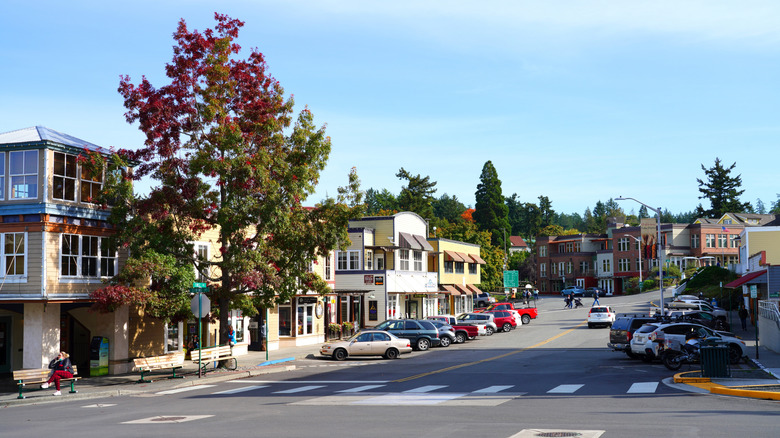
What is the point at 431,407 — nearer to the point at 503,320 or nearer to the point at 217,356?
the point at 217,356

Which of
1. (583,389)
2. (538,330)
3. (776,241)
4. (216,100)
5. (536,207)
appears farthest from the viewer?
(536,207)

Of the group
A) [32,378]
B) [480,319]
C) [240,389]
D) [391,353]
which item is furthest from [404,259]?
[32,378]

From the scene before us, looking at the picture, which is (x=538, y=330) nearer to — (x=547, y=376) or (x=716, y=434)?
(x=547, y=376)

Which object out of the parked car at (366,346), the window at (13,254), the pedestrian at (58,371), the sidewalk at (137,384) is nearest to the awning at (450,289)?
the parked car at (366,346)

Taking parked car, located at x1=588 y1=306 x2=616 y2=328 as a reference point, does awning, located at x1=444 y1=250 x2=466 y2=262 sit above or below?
above

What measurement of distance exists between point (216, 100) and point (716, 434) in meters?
21.1

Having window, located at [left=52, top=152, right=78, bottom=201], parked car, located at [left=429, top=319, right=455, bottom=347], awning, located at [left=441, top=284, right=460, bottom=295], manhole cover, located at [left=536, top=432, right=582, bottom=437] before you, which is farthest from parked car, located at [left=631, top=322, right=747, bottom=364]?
awning, located at [left=441, top=284, right=460, bottom=295]

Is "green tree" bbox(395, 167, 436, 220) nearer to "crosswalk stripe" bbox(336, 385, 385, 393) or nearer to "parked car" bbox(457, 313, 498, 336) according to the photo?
"parked car" bbox(457, 313, 498, 336)

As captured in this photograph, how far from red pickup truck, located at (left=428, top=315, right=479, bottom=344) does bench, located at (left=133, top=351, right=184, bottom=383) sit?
19.9 metres

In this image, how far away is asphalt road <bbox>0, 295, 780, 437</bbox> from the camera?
14156 mm

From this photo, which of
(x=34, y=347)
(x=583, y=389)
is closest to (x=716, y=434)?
(x=583, y=389)

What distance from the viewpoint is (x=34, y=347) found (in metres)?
26.1

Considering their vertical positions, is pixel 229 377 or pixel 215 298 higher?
pixel 215 298

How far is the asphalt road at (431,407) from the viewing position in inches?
557
